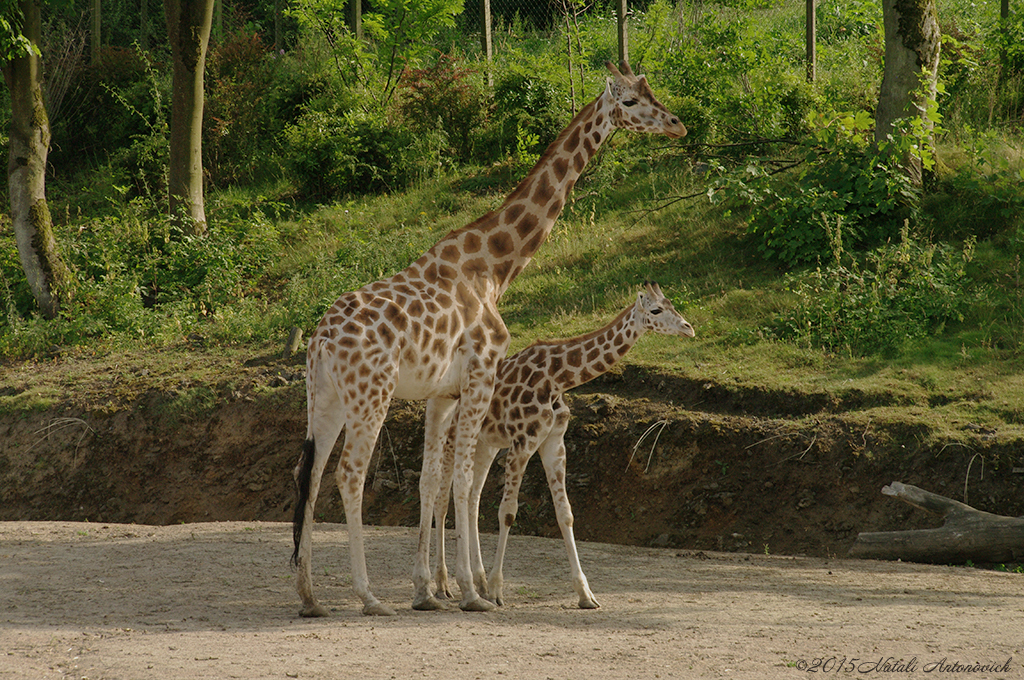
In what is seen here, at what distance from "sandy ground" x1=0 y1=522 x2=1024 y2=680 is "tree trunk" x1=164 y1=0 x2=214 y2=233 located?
774cm

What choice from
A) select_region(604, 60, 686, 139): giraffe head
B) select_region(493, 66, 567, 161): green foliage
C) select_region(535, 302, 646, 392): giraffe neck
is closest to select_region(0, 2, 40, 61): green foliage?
select_region(493, 66, 567, 161): green foliage

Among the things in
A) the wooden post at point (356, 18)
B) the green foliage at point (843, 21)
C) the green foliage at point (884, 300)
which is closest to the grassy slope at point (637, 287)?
the green foliage at point (884, 300)

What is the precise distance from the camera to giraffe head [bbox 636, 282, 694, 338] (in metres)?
7.33

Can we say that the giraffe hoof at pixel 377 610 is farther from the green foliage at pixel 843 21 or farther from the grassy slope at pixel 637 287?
the green foliage at pixel 843 21

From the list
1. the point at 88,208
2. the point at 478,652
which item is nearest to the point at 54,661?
the point at 478,652

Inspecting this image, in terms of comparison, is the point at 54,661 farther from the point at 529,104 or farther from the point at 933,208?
the point at 529,104

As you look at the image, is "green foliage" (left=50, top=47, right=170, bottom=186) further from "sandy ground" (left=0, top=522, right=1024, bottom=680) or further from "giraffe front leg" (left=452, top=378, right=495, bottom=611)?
"giraffe front leg" (left=452, top=378, right=495, bottom=611)

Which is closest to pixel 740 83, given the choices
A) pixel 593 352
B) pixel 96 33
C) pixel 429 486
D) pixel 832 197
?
pixel 832 197

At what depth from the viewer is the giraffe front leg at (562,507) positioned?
6.83 meters

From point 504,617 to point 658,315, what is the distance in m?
2.65

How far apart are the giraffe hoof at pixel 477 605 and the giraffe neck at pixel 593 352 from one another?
5.63 ft

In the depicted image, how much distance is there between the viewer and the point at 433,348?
6.83 metres

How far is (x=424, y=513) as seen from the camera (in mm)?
6875

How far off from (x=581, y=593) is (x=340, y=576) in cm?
212
